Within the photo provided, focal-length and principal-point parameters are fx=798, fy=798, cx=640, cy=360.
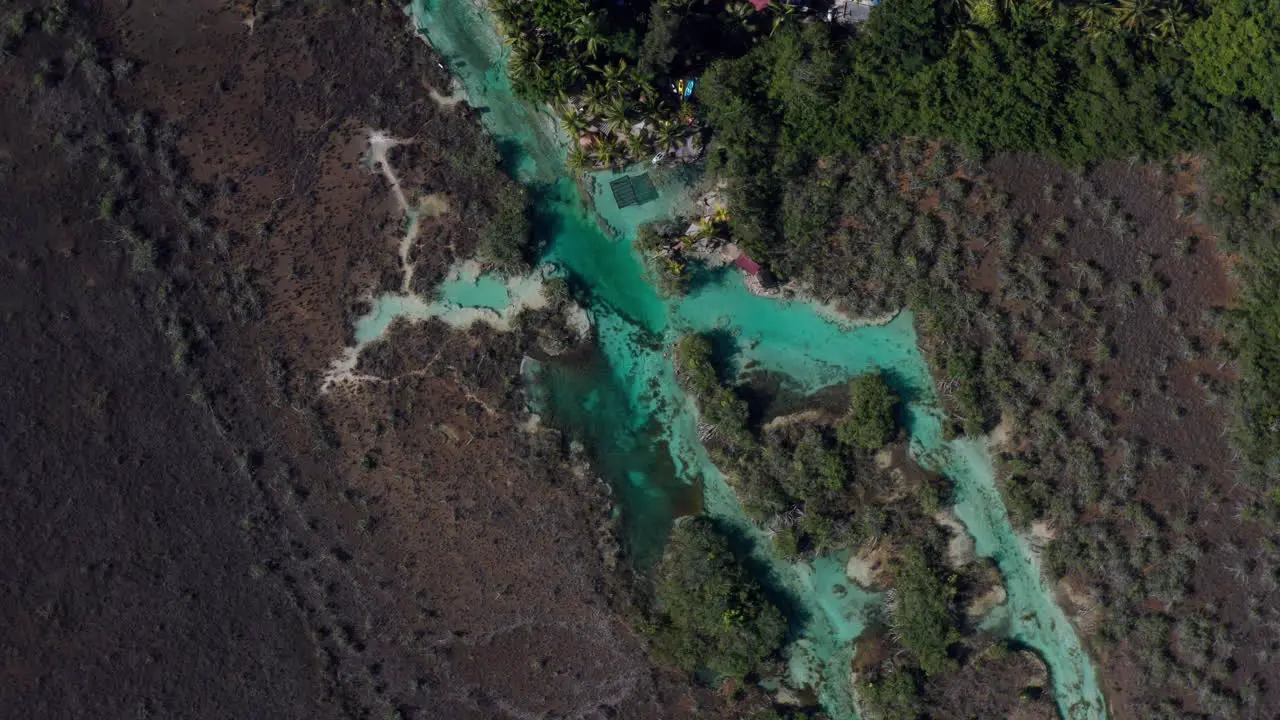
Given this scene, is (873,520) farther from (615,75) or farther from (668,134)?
(615,75)

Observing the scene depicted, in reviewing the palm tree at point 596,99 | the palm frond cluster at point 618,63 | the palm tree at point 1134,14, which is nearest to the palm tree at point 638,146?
the palm frond cluster at point 618,63

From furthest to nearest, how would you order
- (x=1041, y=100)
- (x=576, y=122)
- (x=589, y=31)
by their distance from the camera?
(x=576, y=122), (x=1041, y=100), (x=589, y=31)

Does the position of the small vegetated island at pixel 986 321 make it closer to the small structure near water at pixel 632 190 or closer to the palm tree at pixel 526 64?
the palm tree at pixel 526 64

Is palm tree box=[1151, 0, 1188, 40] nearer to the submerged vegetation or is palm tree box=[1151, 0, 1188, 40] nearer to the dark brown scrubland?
the submerged vegetation

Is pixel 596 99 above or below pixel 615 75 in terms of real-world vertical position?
below

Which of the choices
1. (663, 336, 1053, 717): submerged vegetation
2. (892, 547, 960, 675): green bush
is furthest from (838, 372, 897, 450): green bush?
(892, 547, 960, 675): green bush

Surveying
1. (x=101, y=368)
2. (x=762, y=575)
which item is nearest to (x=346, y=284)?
(x=101, y=368)


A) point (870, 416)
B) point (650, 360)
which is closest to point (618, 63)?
point (650, 360)
